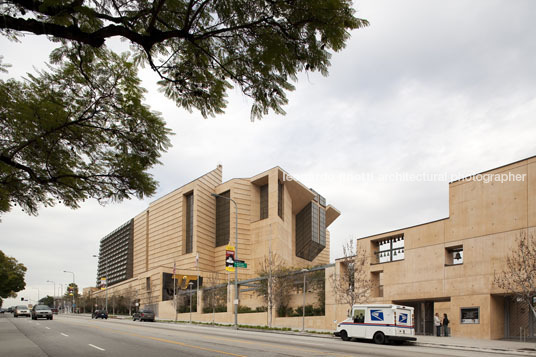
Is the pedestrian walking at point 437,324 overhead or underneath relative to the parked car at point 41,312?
overhead

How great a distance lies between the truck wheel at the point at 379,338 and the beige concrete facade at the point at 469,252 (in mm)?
8573

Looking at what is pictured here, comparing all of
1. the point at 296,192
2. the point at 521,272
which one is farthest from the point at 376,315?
the point at 296,192

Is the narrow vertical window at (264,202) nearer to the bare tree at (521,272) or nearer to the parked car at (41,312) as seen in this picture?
the parked car at (41,312)

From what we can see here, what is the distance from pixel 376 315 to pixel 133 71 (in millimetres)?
18627

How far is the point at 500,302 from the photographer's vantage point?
91.5 feet

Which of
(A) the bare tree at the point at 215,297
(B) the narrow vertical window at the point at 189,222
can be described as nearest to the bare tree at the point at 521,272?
(A) the bare tree at the point at 215,297

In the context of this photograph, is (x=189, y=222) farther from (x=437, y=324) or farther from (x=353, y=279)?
(x=437, y=324)

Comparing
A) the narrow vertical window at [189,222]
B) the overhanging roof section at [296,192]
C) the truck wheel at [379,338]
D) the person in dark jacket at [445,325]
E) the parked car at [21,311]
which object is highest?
the overhanging roof section at [296,192]

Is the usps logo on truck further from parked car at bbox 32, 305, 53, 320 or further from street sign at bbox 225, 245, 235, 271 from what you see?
parked car at bbox 32, 305, 53, 320

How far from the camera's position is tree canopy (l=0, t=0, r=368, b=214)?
6094mm

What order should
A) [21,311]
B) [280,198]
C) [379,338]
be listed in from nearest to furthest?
[379,338] < [21,311] < [280,198]

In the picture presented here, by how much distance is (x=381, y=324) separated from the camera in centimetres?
2273

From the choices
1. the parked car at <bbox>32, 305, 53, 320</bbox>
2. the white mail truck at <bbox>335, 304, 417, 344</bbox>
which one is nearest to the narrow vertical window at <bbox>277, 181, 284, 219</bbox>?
the parked car at <bbox>32, 305, 53, 320</bbox>

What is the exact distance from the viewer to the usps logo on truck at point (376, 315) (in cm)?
2290
